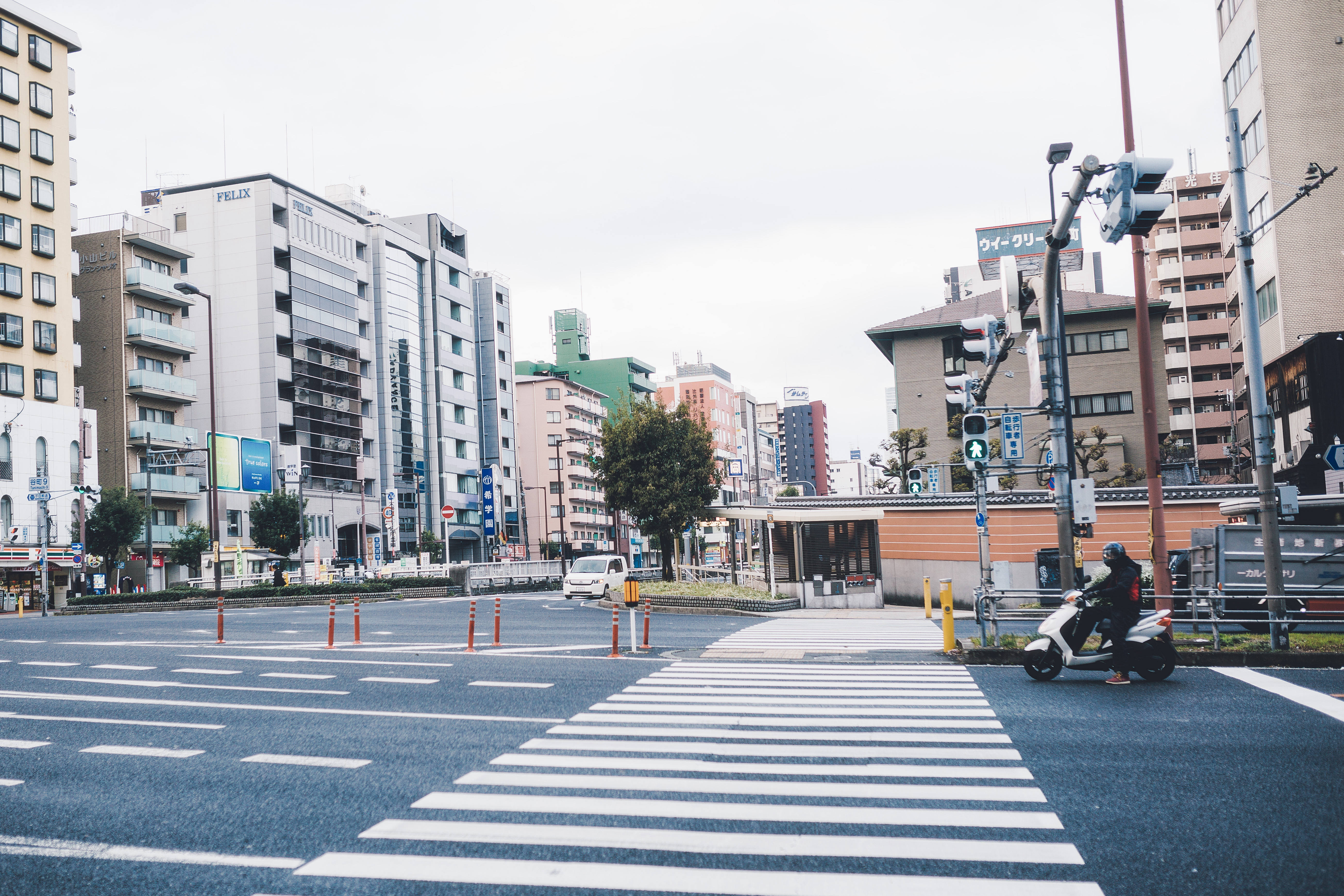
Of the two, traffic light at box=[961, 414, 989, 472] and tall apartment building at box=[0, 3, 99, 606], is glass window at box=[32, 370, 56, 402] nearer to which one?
tall apartment building at box=[0, 3, 99, 606]

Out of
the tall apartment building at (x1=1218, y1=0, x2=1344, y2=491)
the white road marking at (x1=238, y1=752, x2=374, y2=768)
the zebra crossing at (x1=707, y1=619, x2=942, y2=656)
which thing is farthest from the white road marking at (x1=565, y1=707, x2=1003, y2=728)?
the tall apartment building at (x1=1218, y1=0, x2=1344, y2=491)

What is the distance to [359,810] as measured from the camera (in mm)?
7406

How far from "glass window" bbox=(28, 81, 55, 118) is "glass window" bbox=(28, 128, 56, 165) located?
0.98 metres

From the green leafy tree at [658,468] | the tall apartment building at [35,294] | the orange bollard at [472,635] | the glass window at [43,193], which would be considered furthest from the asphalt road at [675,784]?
the glass window at [43,193]

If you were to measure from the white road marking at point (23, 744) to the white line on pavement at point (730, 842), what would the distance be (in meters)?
5.52

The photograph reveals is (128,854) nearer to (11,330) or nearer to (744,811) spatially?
(744,811)

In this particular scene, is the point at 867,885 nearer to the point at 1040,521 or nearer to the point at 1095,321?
the point at 1040,521

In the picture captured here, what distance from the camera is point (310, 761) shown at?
923cm

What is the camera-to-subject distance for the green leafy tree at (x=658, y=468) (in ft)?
144

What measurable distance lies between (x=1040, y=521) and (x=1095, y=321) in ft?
90.6

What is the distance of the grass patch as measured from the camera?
31.9 m

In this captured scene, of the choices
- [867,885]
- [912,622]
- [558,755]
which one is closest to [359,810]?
[558,755]

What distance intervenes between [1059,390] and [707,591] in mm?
18476

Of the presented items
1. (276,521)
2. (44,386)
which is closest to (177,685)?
(44,386)
